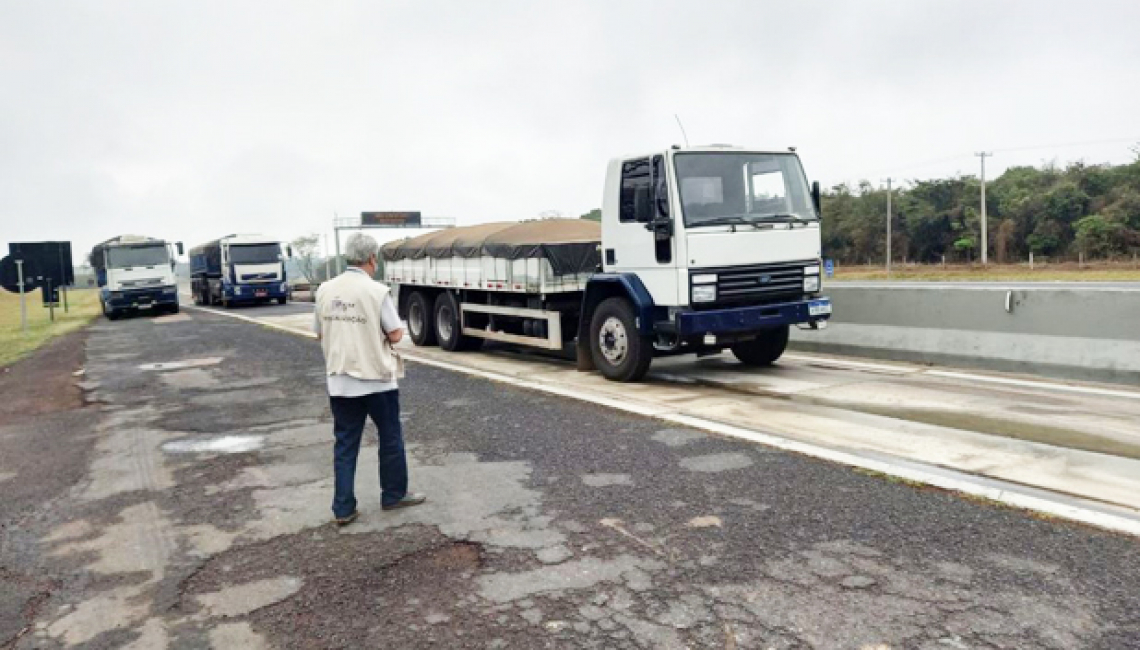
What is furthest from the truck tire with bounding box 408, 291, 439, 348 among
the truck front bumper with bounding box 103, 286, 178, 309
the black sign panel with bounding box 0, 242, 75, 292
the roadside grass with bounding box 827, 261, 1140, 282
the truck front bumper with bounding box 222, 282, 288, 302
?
the roadside grass with bounding box 827, 261, 1140, 282

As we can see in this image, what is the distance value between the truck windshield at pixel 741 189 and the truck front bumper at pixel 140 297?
83.3 ft

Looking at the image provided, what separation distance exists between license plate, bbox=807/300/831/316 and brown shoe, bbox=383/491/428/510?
230 inches

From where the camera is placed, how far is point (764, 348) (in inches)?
424

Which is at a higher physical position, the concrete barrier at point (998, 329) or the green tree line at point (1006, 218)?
the green tree line at point (1006, 218)

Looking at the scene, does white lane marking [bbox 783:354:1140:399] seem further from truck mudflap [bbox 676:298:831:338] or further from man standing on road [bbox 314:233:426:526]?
man standing on road [bbox 314:233:426:526]

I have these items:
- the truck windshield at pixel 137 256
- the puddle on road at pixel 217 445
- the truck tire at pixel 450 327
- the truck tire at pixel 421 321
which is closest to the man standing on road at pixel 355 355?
the puddle on road at pixel 217 445

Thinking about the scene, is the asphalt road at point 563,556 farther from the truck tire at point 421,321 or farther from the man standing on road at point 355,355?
the truck tire at point 421,321

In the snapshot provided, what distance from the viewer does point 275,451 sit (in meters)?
6.88

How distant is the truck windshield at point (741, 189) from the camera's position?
9039 mm

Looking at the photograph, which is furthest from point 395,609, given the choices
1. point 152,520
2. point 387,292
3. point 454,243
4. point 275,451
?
point 454,243

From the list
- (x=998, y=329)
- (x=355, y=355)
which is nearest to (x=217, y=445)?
(x=355, y=355)

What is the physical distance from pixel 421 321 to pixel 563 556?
428 inches

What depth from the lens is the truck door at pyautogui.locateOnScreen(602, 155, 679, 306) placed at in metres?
9.03

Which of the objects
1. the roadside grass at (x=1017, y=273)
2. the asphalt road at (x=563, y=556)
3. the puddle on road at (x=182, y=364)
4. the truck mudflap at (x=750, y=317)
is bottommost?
the asphalt road at (x=563, y=556)
